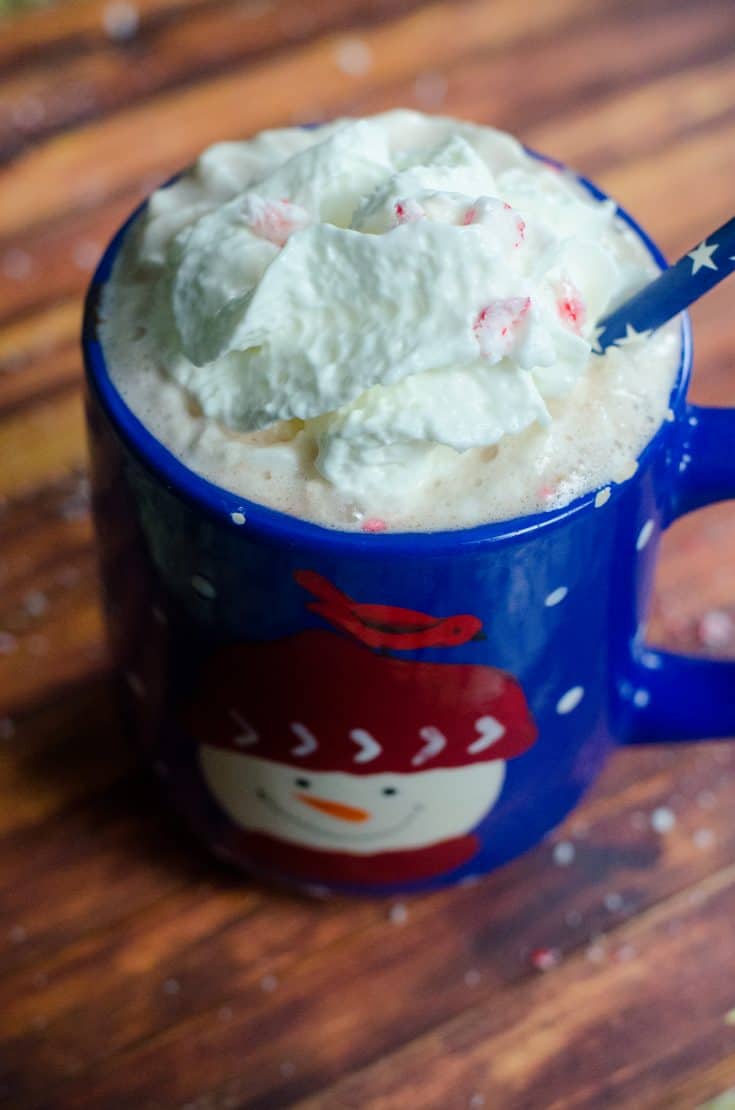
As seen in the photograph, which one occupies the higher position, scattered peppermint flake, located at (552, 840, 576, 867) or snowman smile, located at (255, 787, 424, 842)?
snowman smile, located at (255, 787, 424, 842)

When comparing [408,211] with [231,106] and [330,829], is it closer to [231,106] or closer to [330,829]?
[330,829]

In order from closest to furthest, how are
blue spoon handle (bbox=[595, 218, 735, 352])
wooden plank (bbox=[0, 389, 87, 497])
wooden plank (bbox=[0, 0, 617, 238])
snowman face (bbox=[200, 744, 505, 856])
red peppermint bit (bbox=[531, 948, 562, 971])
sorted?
blue spoon handle (bbox=[595, 218, 735, 352])
snowman face (bbox=[200, 744, 505, 856])
red peppermint bit (bbox=[531, 948, 562, 971])
wooden plank (bbox=[0, 389, 87, 497])
wooden plank (bbox=[0, 0, 617, 238])

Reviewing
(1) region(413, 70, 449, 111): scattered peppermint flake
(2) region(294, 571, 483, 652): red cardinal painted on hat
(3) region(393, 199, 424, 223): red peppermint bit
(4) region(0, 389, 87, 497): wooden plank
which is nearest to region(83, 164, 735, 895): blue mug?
(2) region(294, 571, 483, 652): red cardinal painted on hat

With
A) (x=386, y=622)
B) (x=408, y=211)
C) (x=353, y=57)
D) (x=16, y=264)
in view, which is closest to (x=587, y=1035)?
(x=386, y=622)

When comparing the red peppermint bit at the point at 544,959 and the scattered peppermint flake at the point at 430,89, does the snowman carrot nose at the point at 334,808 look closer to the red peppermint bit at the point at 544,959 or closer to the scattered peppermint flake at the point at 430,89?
the red peppermint bit at the point at 544,959

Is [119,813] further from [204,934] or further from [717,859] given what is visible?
[717,859]

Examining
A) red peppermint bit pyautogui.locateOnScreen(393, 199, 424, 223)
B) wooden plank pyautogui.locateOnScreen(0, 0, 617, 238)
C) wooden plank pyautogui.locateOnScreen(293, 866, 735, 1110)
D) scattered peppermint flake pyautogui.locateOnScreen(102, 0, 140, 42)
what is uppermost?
red peppermint bit pyautogui.locateOnScreen(393, 199, 424, 223)

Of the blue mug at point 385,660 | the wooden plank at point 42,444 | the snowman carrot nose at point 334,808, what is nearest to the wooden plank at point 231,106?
the wooden plank at point 42,444

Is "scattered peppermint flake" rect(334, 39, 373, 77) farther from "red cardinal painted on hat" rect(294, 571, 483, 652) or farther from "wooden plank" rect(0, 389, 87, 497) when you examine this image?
"red cardinal painted on hat" rect(294, 571, 483, 652)
